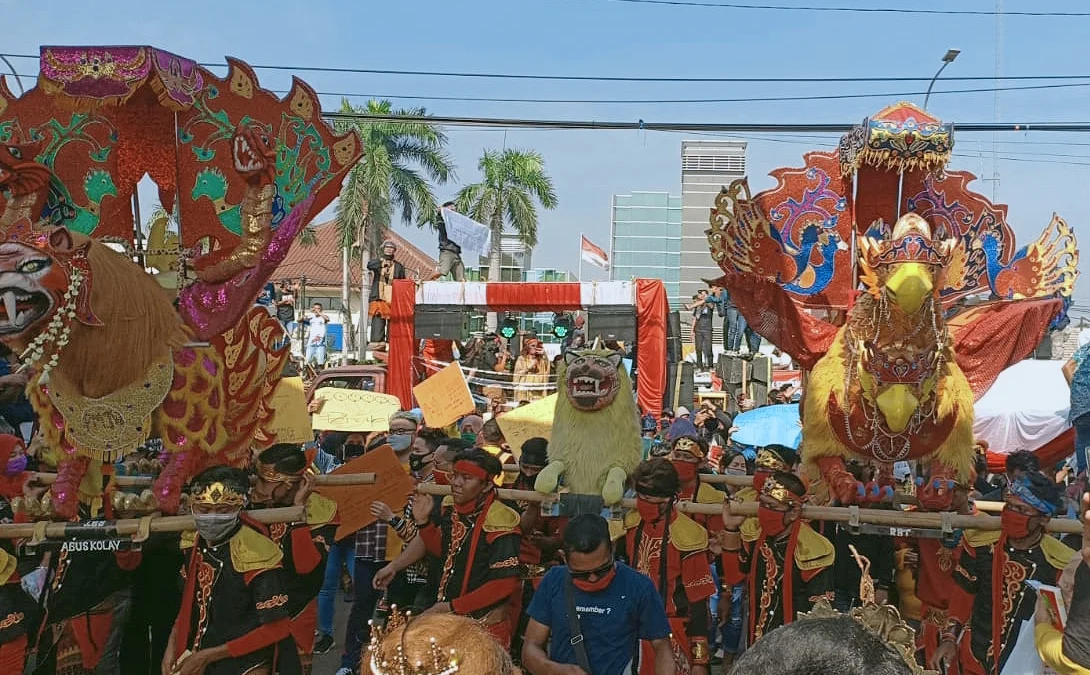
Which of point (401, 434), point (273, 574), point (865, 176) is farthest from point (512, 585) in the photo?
point (865, 176)

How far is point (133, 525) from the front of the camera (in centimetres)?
437

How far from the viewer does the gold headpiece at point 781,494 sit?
4449 millimetres

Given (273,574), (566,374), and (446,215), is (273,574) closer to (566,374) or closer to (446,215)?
(566,374)

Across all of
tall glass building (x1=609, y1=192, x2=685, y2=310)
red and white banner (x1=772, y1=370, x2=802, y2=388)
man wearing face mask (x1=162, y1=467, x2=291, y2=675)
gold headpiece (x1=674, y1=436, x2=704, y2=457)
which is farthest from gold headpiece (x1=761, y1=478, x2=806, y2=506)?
tall glass building (x1=609, y1=192, x2=685, y2=310)

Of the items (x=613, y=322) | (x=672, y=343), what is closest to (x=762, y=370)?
(x=613, y=322)

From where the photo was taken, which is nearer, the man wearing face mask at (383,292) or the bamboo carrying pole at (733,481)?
the bamboo carrying pole at (733,481)

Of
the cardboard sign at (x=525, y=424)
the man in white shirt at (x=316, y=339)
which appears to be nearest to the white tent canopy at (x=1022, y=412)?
the cardboard sign at (x=525, y=424)

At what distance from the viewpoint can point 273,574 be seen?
410 cm

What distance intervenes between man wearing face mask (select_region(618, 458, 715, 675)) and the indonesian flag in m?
20.4

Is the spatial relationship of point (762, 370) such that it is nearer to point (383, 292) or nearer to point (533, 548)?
point (383, 292)

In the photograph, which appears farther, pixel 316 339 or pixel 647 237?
pixel 647 237

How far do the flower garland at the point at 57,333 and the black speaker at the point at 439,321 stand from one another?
11.6 metres

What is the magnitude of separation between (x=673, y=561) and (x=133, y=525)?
2385 mm

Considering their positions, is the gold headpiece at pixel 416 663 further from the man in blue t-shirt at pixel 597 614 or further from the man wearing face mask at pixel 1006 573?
the man wearing face mask at pixel 1006 573
